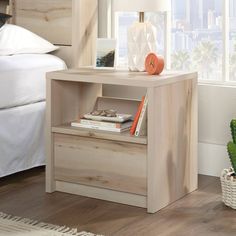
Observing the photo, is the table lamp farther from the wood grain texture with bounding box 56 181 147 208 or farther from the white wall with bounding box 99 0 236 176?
the wood grain texture with bounding box 56 181 147 208

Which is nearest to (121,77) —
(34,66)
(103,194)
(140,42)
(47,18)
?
(140,42)

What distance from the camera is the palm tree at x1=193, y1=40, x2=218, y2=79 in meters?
3.09

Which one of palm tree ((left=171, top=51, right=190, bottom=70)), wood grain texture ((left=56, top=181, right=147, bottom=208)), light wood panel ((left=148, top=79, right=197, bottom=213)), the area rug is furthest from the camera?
palm tree ((left=171, top=51, right=190, bottom=70))

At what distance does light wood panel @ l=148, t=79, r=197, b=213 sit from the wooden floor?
0.07m

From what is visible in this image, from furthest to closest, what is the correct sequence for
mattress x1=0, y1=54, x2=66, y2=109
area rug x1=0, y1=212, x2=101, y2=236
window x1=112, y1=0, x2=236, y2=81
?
1. window x1=112, y1=0, x2=236, y2=81
2. mattress x1=0, y1=54, x2=66, y2=109
3. area rug x1=0, y1=212, x2=101, y2=236

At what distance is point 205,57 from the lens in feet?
10.2

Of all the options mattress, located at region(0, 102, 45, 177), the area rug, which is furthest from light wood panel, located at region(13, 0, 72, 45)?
the area rug

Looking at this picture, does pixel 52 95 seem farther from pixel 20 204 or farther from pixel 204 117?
pixel 204 117

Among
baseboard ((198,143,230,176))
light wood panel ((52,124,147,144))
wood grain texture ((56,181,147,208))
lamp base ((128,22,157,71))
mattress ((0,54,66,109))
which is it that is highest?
lamp base ((128,22,157,71))

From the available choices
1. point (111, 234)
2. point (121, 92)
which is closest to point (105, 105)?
point (121, 92)

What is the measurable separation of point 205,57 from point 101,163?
0.85 m

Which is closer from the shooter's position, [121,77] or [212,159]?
[121,77]

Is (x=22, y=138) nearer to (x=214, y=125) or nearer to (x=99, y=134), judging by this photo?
(x=99, y=134)

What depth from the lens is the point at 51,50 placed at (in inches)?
131
